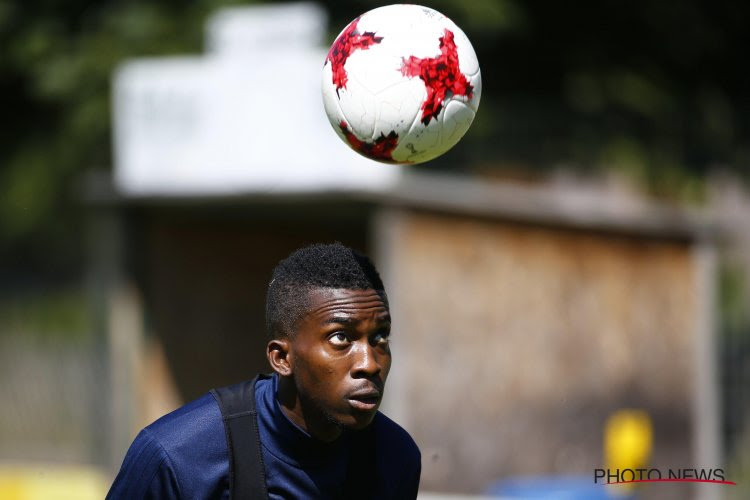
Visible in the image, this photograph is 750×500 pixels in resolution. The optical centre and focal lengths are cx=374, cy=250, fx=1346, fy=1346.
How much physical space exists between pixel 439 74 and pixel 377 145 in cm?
35

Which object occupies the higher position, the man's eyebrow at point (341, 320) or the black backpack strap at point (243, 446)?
the man's eyebrow at point (341, 320)

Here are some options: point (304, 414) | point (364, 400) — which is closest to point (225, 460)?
point (304, 414)

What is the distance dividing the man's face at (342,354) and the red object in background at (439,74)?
44.2 inches

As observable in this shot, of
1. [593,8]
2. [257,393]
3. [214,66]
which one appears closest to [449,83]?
[257,393]

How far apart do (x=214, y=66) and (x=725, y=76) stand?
777 centimetres

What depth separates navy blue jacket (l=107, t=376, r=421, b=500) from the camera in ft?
12.6

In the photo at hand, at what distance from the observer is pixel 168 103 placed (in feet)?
36.9

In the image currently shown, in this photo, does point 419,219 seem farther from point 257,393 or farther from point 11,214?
point 11,214

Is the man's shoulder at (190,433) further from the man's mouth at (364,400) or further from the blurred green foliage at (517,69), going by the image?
the blurred green foliage at (517,69)

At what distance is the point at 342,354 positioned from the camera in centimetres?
395

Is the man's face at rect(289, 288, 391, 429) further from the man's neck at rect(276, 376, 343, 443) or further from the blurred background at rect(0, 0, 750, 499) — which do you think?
the blurred background at rect(0, 0, 750, 499)

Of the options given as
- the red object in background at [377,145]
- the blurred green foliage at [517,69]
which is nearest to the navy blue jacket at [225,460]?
the red object in background at [377,145]

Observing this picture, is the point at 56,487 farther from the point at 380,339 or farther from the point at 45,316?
the point at 380,339

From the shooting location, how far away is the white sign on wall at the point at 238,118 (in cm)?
Answer: 1046
